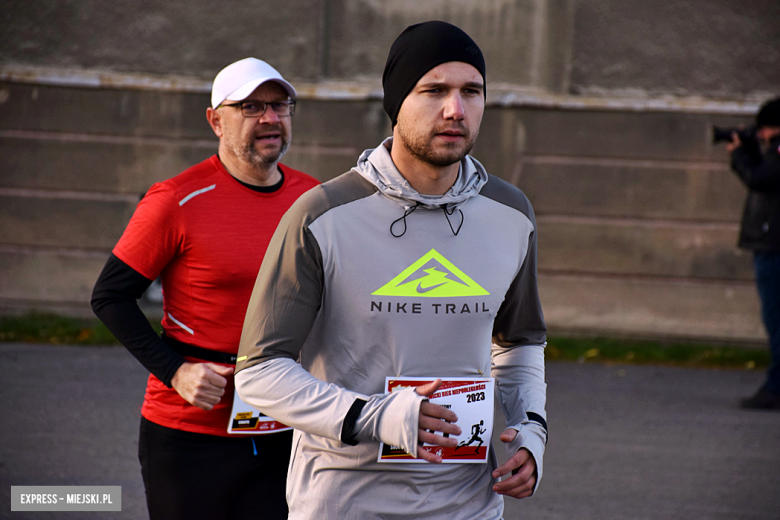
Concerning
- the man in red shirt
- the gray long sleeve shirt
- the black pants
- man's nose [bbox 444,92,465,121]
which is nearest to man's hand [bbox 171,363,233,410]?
the man in red shirt

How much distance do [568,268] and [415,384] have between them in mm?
6994

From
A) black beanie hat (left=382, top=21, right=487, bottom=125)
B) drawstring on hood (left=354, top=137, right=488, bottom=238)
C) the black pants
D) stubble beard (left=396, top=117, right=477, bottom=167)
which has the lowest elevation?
the black pants

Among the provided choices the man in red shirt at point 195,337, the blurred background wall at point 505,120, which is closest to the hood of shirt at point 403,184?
the man in red shirt at point 195,337

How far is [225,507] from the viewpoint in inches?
115

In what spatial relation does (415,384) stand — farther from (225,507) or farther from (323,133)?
(323,133)

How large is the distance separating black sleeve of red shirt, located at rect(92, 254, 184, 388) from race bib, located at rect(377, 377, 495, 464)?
44.7 inches

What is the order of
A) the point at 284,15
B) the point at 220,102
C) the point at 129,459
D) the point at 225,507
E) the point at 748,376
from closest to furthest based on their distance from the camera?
the point at 225,507 → the point at 220,102 → the point at 129,459 → the point at 748,376 → the point at 284,15

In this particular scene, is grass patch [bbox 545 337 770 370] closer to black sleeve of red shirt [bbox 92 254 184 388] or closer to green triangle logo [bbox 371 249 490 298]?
black sleeve of red shirt [bbox 92 254 184 388]

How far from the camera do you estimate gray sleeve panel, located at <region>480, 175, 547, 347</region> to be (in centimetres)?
225

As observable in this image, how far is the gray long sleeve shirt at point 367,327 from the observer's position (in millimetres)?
1958

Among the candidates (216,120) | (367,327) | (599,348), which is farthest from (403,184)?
(599,348)

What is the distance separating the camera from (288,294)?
1.96m

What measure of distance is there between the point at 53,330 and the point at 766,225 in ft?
21.8

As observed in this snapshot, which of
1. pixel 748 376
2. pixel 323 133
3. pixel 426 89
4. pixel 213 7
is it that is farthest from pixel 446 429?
pixel 213 7
